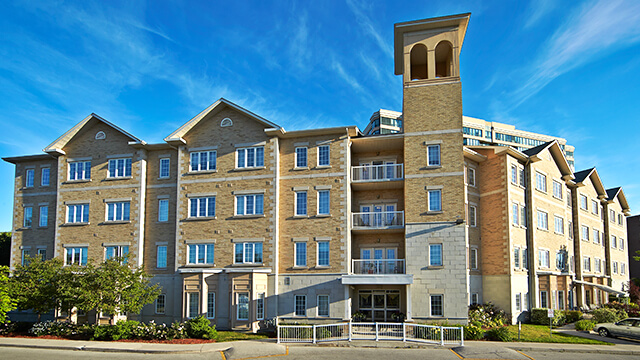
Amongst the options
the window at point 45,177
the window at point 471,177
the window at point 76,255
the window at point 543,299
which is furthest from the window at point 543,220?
the window at point 45,177

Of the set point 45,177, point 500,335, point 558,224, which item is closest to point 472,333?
point 500,335

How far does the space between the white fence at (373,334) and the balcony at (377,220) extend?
6.91 metres

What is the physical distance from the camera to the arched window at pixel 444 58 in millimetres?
31891

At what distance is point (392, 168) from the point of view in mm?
31156

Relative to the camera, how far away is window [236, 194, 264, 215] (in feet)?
102

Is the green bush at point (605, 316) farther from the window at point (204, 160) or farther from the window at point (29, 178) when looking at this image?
the window at point (29, 178)

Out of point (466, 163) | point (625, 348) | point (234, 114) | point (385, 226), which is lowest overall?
point (625, 348)

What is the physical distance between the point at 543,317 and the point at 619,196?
1104 inches

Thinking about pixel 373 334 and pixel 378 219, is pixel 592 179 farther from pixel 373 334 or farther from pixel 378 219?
pixel 373 334

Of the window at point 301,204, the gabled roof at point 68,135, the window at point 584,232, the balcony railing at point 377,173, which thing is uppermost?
the gabled roof at point 68,135

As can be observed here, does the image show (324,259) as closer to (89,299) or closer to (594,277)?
(89,299)

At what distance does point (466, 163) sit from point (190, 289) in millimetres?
19951

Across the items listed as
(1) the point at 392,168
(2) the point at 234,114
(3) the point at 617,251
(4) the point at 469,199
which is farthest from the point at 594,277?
(2) the point at 234,114

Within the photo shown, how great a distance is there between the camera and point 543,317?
31328 millimetres
